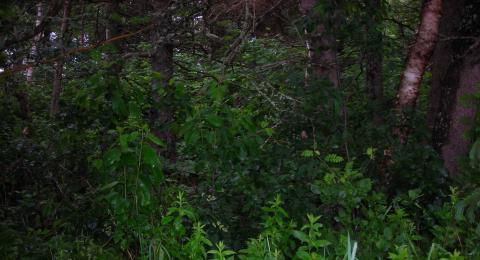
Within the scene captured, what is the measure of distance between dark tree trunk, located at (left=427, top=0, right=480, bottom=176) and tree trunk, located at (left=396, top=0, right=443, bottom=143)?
0.45 ft

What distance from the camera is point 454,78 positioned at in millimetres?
6504

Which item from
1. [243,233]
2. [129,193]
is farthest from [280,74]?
[129,193]

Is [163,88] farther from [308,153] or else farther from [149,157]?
[308,153]

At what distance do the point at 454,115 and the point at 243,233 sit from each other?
9.36ft

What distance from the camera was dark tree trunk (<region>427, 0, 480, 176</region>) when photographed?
632 cm

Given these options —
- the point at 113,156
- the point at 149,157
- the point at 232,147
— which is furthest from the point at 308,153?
the point at 113,156

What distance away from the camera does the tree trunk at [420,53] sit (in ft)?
21.9

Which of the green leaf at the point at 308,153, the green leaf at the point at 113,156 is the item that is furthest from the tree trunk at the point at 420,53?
the green leaf at the point at 113,156

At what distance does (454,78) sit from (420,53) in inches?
19.0

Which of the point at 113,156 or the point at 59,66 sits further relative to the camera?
the point at 59,66

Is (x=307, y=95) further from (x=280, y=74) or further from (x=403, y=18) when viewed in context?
(x=403, y=18)

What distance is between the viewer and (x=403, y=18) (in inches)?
389

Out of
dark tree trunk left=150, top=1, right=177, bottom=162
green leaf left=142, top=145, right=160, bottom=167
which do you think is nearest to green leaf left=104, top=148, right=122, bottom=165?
green leaf left=142, top=145, right=160, bottom=167

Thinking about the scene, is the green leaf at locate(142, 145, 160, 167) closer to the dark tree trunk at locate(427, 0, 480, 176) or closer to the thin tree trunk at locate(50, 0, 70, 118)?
the thin tree trunk at locate(50, 0, 70, 118)
